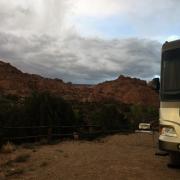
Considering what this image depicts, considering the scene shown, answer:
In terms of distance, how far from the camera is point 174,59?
38.2 feet

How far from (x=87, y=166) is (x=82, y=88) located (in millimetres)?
107685

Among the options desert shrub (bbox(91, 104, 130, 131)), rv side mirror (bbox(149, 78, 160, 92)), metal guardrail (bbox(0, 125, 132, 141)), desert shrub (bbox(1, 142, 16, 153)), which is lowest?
desert shrub (bbox(1, 142, 16, 153))

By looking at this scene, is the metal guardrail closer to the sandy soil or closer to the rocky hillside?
the sandy soil

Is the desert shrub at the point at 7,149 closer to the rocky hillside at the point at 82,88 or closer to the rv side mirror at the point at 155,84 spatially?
the rv side mirror at the point at 155,84

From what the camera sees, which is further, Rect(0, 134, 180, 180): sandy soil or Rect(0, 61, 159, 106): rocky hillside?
Rect(0, 61, 159, 106): rocky hillside

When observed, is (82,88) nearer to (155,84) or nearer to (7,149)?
(7,149)

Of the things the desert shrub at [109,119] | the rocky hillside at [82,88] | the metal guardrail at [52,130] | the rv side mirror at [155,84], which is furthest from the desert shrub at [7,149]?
the rocky hillside at [82,88]

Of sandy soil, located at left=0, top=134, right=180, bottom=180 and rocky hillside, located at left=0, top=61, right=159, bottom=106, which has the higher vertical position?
rocky hillside, located at left=0, top=61, right=159, bottom=106

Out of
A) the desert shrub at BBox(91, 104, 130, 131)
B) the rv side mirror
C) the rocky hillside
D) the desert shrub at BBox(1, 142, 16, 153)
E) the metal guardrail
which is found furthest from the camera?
the rocky hillside

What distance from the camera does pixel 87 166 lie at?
44.0 ft

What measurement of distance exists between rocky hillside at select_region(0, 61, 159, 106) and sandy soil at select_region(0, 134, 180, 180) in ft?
245

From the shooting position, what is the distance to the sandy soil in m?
11.9

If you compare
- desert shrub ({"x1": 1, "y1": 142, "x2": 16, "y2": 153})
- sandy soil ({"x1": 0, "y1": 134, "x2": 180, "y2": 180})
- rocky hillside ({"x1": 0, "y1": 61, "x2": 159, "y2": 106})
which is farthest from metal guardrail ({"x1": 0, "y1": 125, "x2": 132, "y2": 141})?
rocky hillside ({"x1": 0, "y1": 61, "x2": 159, "y2": 106})

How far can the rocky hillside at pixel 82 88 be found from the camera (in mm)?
96125
